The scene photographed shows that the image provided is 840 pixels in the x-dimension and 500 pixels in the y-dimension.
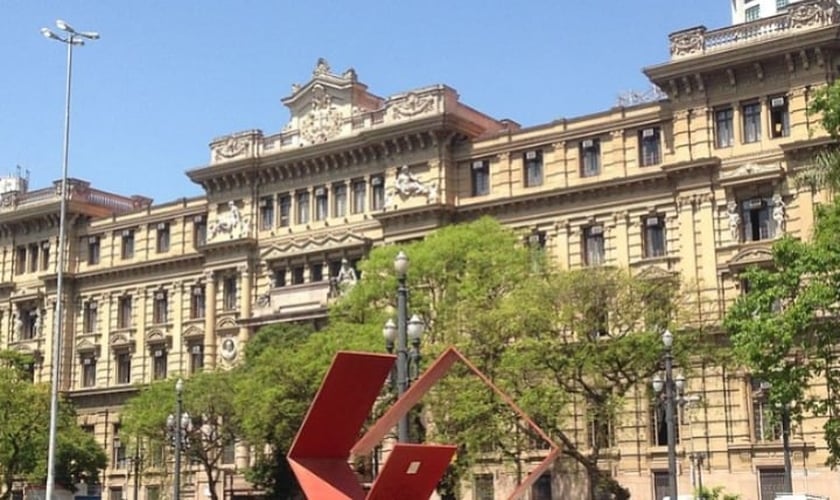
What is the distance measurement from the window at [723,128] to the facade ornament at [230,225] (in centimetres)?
2487

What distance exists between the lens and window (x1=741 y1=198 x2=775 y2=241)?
47.2 metres

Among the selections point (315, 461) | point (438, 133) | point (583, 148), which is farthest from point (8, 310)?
point (315, 461)

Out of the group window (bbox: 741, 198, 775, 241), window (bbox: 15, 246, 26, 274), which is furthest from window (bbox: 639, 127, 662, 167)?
window (bbox: 15, 246, 26, 274)

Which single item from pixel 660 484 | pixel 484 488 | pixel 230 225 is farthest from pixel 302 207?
pixel 660 484

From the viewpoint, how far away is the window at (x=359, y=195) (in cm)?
5850

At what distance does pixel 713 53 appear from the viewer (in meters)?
48.0

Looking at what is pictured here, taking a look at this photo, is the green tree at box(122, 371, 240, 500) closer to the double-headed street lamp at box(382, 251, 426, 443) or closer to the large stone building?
the large stone building

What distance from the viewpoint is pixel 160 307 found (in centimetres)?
6769

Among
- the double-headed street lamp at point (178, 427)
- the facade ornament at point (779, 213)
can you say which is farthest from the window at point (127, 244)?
the facade ornament at point (779, 213)

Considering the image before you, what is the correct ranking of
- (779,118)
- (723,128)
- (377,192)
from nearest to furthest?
(779,118) → (723,128) → (377,192)

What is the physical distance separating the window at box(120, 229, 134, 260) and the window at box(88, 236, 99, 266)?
219cm

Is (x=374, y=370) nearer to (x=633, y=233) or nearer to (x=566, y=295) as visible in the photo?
(x=566, y=295)

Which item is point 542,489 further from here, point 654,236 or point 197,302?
point 197,302

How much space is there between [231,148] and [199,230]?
560 centimetres
